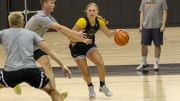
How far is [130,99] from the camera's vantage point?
7.94m

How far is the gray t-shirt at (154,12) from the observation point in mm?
10906

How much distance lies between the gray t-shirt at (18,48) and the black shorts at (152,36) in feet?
17.5

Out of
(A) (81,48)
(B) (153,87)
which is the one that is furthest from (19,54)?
(B) (153,87)

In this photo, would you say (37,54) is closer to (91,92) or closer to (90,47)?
(90,47)

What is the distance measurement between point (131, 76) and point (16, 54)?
4608 mm

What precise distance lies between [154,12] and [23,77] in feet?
18.5

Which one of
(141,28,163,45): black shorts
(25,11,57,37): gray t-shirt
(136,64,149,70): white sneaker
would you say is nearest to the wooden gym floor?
(136,64,149,70): white sneaker

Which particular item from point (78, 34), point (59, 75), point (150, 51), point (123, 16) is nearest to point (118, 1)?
point (123, 16)

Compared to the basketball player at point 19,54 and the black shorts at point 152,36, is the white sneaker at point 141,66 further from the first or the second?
the basketball player at point 19,54

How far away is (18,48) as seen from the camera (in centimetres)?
596

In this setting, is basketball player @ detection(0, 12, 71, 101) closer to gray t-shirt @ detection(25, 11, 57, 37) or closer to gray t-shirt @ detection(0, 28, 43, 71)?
gray t-shirt @ detection(0, 28, 43, 71)

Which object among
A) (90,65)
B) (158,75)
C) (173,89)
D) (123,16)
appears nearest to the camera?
(173,89)

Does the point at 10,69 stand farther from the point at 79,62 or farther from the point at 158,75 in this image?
the point at 158,75

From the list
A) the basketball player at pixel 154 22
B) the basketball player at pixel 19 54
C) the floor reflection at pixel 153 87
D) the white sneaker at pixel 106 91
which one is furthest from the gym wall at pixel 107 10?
the basketball player at pixel 19 54
